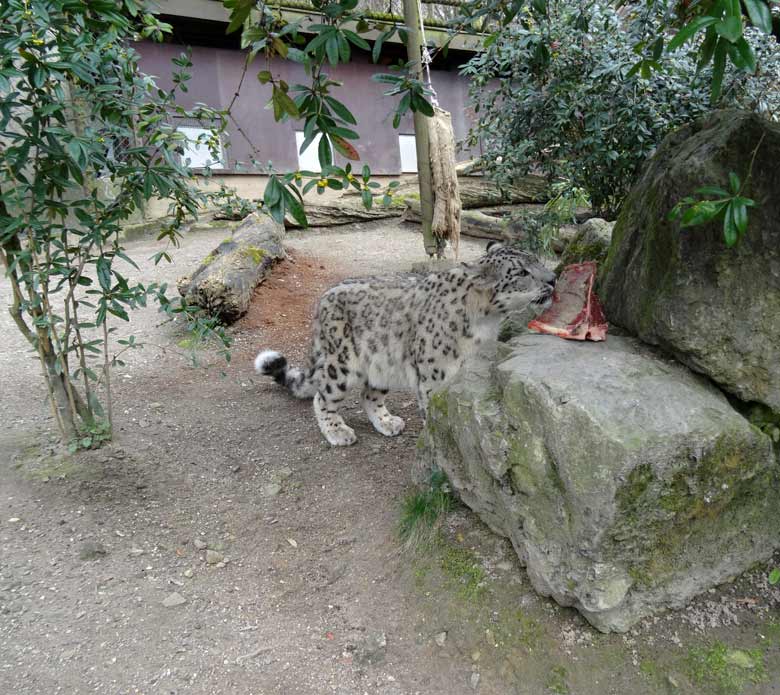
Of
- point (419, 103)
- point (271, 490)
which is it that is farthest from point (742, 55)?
point (271, 490)

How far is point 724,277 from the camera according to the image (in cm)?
270

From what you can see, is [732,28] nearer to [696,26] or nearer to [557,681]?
[696,26]

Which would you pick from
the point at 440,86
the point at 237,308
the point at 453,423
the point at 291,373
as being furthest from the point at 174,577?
the point at 440,86

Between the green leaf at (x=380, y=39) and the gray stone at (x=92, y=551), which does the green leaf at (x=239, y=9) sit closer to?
the green leaf at (x=380, y=39)

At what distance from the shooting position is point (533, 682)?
258cm

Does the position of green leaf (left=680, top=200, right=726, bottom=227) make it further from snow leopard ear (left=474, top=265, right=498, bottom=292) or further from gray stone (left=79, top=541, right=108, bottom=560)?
gray stone (left=79, top=541, right=108, bottom=560)

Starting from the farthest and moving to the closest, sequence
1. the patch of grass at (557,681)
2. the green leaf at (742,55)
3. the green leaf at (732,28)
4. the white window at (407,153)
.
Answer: the white window at (407,153)
the patch of grass at (557,681)
the green leaf at (742,55)
the green leaf at (732,28)

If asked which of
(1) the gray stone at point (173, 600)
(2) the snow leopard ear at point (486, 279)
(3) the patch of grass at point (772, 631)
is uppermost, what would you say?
(2) the snow leopard ear at point (486, 279)

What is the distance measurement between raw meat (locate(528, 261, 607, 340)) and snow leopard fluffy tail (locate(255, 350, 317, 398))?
8.14 ft

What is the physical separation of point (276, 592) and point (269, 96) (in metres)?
10.6

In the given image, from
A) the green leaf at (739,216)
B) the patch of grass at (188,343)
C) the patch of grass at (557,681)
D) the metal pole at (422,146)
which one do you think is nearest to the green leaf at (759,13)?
the green leaf at (739,216)

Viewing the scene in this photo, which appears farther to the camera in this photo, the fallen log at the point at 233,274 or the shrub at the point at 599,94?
the fallen log at the point at 233,274

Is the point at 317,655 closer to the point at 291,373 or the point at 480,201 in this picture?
the point at 291,373

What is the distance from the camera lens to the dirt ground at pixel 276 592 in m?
2.62
